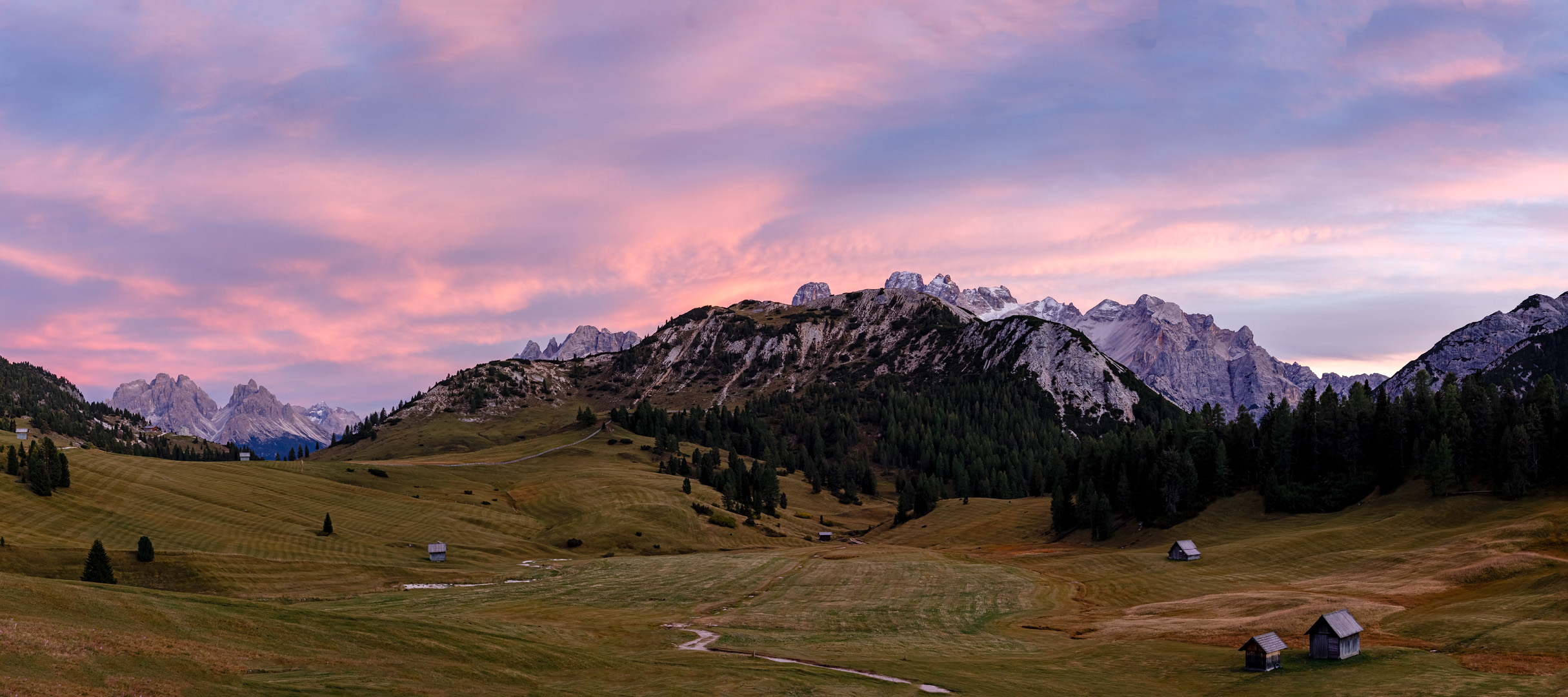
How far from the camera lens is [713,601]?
→ 111 metres

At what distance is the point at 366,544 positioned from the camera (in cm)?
15150

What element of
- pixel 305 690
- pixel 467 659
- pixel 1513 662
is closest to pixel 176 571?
pixel 467 659

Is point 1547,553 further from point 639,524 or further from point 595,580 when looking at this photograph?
point 639,524

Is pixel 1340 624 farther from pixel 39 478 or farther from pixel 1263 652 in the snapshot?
pixel 39 478

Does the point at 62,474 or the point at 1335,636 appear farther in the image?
the point at 62,474

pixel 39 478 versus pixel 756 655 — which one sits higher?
pixel 39 478

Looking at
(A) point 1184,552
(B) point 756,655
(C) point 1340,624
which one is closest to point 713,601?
(B) point 756,655

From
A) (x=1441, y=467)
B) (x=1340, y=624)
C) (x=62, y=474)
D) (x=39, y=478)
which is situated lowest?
(x=1340, y=624)

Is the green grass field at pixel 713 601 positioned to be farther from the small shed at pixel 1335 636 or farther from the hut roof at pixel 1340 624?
the hut roof at pixel 1340 624

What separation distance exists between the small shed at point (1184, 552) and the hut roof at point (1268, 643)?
240 ft

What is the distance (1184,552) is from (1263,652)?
77059mm

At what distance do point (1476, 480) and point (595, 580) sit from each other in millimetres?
145539

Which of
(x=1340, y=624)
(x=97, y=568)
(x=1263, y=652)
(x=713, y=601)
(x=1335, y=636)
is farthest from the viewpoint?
(x=713, y=601)

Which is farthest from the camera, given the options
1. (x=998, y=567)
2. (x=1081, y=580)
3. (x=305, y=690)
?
(x=998, y=567)
